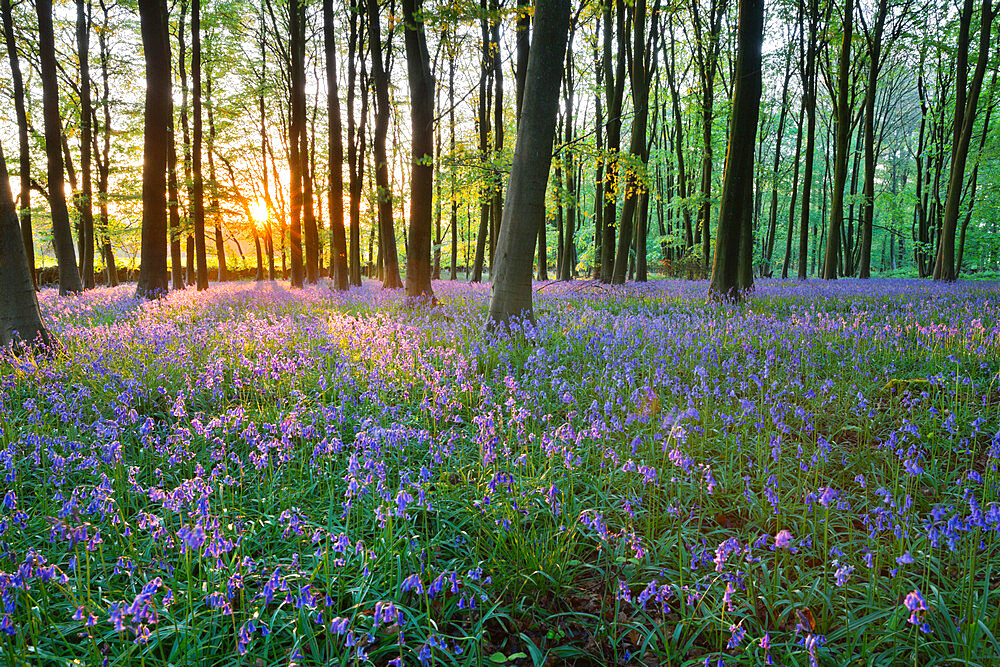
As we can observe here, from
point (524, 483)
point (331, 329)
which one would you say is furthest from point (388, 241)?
point (524, 483)

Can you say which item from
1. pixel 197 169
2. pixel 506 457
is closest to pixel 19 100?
pixel 197 169

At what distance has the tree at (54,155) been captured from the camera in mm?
13096

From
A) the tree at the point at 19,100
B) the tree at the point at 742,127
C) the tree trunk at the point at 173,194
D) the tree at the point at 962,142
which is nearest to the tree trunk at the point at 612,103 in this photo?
the tree at the point at 742,127

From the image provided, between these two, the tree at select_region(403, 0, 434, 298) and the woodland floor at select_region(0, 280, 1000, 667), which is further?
the tree at select_region(403, 0, 434, 298)

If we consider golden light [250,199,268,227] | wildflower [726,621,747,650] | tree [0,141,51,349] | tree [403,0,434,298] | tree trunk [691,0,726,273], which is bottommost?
wildflower [726,621,747,650]

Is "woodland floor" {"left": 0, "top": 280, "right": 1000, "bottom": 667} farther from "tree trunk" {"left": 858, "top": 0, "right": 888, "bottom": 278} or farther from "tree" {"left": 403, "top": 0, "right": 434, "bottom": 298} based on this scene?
"tree trunk" {"left": 858, "top": 0, "right": 888, "bottom": 278}

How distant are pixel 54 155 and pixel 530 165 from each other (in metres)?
16.9

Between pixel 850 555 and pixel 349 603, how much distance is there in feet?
8.80

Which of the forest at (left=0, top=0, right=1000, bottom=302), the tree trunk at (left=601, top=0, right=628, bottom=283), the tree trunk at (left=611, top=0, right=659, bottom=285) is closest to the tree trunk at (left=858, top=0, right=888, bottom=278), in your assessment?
the forest at (left=0, top=0, right=1000, bottom=302)

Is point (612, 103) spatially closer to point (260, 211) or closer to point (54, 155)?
point (54, 155)

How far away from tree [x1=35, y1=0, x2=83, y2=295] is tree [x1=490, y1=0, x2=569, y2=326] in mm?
14757

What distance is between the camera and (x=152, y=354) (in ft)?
18.7

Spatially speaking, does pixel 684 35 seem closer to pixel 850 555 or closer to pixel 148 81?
pixel 148 81

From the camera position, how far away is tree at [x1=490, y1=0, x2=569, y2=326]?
23.1ft
